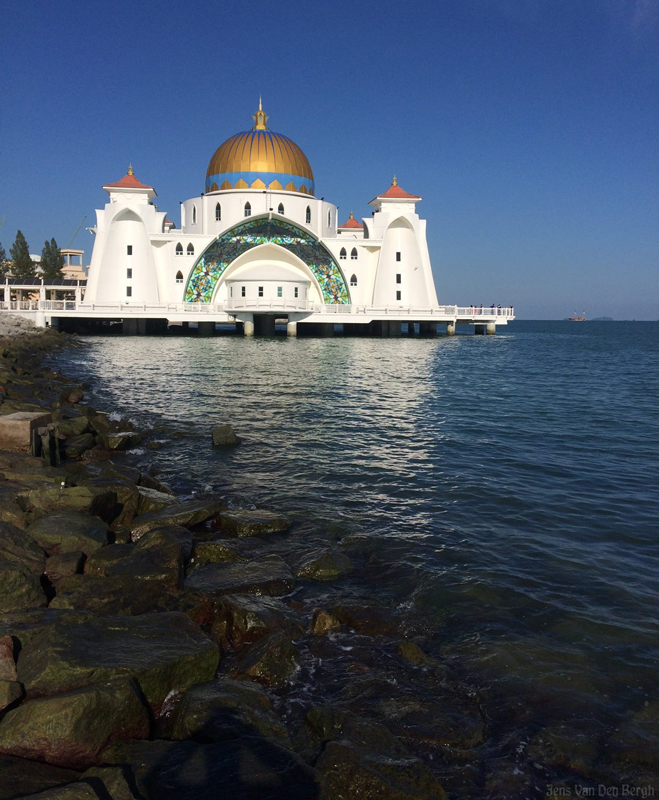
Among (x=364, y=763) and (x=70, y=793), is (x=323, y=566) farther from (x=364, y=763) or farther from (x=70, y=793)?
(x=70, y=793)

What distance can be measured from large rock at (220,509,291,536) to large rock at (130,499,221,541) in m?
0.20

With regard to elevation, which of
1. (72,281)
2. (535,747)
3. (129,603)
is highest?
(72,281)

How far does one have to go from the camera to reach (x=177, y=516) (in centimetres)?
816

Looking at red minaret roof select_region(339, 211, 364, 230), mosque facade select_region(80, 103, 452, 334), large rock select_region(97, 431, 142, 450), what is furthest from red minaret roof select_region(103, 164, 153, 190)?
large rock select_region(97, 431, 142, 450)

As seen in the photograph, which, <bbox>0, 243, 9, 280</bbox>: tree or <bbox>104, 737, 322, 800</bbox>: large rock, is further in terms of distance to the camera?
<bbox>0, 243, 9, 280</bbox>: tree

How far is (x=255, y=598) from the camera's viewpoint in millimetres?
6152

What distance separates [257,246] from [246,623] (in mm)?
44039

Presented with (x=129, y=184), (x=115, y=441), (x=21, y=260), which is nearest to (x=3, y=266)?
(x=21, y=260)

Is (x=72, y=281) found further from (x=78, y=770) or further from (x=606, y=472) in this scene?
(x=78, y=770)

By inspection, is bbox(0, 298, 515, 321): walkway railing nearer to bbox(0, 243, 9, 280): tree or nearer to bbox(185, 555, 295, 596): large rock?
bbox(0, 243, 9, 280): tree

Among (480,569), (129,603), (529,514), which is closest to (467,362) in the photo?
(529,514)

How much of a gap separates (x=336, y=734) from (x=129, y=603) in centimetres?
231

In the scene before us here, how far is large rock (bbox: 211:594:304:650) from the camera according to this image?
561 cm

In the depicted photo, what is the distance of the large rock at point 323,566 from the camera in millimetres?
7031
